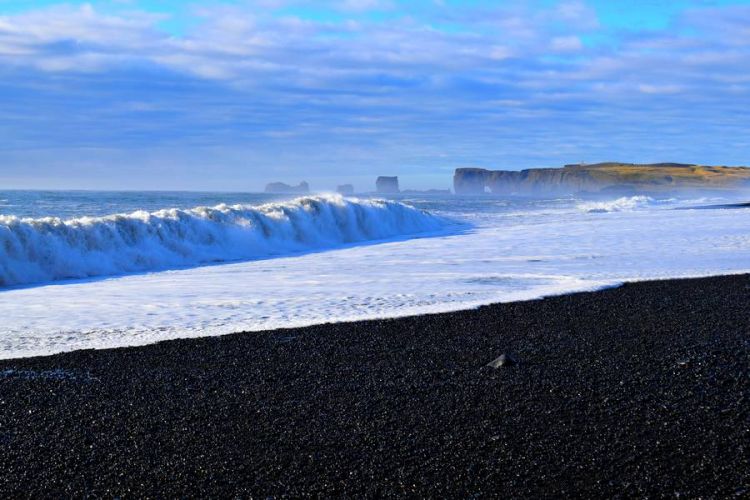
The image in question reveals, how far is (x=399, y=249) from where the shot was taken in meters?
21.1

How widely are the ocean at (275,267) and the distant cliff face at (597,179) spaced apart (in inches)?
3998

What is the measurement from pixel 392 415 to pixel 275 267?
1161cm

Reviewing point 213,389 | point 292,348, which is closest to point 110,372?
point 213,389

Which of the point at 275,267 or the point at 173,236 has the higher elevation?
the point at 173,236

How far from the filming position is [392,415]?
584 cm

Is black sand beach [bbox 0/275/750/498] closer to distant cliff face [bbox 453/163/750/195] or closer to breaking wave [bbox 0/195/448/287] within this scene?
breaking wave [bbox 0/195/448/287]

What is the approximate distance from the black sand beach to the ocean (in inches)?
61.0

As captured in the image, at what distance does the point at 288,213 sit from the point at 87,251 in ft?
29.6

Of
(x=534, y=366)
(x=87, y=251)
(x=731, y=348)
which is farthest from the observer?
(x=87, y=251)

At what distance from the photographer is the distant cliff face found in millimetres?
123500

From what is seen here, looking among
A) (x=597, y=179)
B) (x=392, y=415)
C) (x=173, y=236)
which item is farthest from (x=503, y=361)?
(x=597, y=179)

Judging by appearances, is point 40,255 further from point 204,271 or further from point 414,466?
point 414,466

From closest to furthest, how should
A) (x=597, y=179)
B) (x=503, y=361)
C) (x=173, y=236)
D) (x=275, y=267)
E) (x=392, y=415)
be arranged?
(x=392, y=415)
(x=503, y=361)
(x=275, y=267)
(x=173, y=236)
(x=597, y=179)

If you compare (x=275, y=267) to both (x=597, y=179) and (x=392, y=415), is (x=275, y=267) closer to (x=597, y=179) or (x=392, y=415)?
(x=392, y=415)
